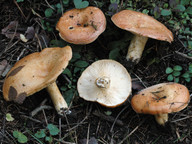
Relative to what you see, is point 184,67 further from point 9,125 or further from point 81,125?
point 9,125

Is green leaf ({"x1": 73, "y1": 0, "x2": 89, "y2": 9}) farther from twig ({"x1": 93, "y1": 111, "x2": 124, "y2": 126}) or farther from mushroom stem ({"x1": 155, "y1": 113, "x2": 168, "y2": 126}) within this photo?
mushroom stem ({"x1": 155, "y1": 113, "x2": 168, "y2": 126})

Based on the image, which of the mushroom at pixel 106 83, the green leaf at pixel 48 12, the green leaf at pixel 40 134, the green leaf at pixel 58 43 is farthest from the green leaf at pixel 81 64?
the green leaf at pixel 40 134

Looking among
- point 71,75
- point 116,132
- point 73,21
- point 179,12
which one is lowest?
point 116,132

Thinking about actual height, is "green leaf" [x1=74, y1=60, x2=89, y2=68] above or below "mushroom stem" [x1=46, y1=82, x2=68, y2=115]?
above

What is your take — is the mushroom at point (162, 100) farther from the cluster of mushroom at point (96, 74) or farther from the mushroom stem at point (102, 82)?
the mushroom stem at point (102, 82)

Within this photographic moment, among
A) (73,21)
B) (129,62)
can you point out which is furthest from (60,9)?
(129,62)

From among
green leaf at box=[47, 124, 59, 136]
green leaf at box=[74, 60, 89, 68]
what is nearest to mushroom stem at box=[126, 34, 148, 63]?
green leaf at box=[74, 60, 89, 68]
